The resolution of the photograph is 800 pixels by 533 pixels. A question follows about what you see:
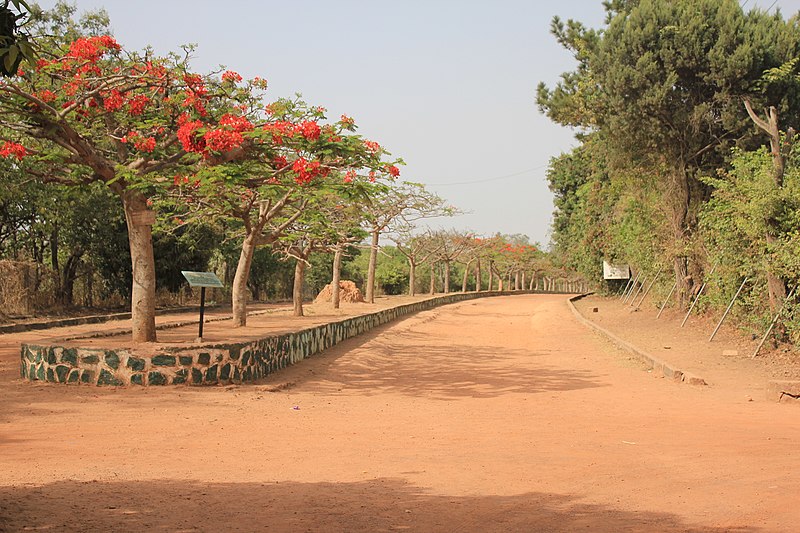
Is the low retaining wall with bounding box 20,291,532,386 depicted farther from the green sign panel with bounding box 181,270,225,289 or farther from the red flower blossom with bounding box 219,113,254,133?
the red flower blossom with bounding box 219,113,254,133

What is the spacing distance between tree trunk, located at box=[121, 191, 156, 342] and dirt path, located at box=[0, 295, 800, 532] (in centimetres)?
173

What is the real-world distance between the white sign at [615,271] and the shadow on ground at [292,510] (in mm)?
34660

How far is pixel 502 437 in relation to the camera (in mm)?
8914

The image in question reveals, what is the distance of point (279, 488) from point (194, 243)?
27.4 m

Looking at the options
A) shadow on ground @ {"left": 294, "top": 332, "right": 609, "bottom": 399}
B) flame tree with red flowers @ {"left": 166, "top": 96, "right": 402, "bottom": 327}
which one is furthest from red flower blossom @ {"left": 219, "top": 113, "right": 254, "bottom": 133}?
shadow on ground @ {"left": 294, "top": 332, "right": 609, "bottom": 399}

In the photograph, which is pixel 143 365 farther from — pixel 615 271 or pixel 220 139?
pixel 615 271

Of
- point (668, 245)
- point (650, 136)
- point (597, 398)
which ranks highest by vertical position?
point (650, 136)

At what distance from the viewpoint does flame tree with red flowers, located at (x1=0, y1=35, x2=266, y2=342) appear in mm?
12094

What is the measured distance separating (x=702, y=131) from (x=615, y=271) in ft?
55.6

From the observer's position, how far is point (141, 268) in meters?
12.9

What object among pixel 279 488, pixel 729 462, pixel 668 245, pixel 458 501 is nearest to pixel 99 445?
pixel 279 488

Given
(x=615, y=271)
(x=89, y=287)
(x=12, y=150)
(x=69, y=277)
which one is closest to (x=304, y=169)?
(x=12, y=150)

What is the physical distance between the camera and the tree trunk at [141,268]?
1284 centimetres

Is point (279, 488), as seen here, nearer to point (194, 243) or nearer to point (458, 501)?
point (458, 501)
